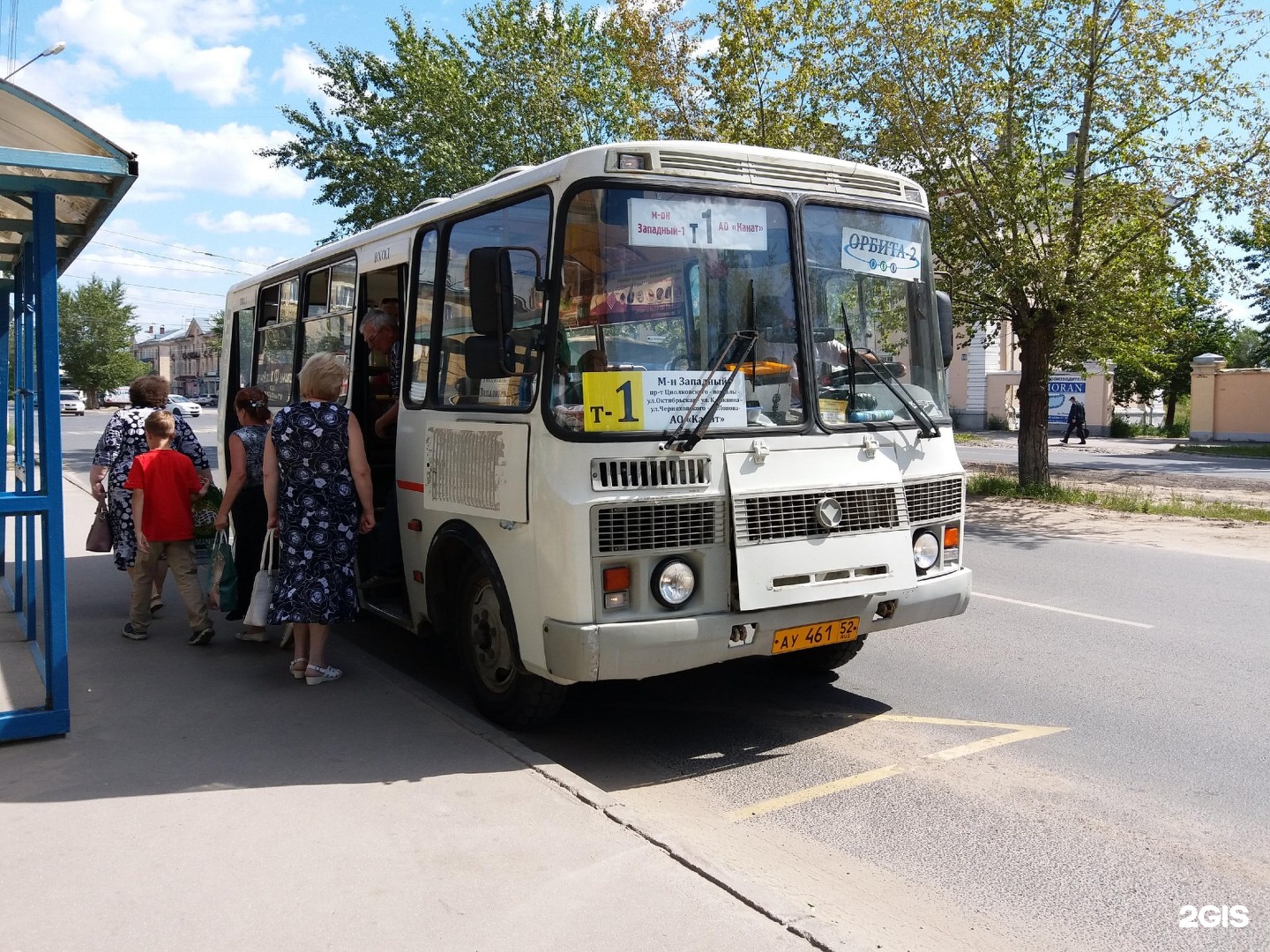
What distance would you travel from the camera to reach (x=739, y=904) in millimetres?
3479

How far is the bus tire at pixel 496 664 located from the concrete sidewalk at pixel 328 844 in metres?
0.22

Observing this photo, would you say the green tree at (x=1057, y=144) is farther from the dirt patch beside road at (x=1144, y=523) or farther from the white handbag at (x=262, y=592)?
the white handbag at (x=262, y=592)

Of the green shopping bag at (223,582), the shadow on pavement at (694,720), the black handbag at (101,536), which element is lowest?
the shadow on pavement at (694,720)

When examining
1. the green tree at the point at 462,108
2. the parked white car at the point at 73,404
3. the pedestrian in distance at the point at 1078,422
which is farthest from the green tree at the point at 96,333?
the pedestrian in distance at the point at 1078,422

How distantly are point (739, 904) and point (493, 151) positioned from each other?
2340cm

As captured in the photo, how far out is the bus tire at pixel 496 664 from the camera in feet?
17.5

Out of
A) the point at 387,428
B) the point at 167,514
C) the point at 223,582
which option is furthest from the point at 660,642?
the point at 223,582

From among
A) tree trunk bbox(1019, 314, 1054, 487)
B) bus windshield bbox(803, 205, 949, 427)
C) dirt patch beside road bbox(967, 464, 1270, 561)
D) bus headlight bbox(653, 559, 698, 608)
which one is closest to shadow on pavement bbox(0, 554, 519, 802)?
bus headlight bbox(653, 559, 698, 608)

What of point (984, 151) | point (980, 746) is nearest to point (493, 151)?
point (984, 151)

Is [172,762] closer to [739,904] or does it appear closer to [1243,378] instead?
[739,904]

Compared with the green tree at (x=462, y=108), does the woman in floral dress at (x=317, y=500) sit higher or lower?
lower

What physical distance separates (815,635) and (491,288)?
7.33 feet

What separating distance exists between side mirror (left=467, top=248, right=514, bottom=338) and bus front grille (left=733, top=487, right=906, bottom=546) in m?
1.37

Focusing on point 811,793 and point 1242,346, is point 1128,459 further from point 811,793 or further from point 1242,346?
point 1242,346
